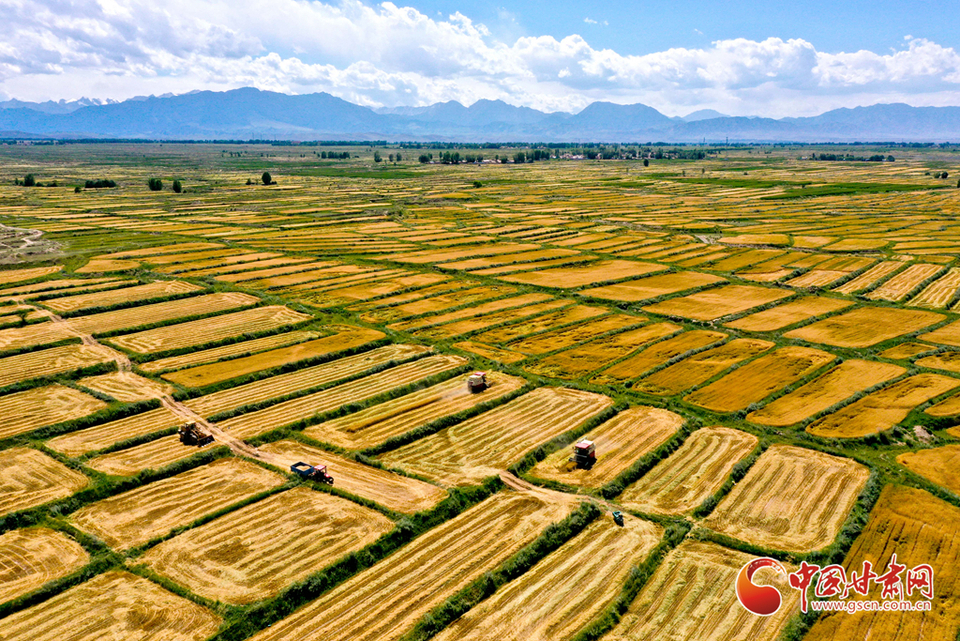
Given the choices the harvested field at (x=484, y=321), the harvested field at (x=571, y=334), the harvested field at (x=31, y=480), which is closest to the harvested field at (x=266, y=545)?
the harvested field at (x=31, y=480)

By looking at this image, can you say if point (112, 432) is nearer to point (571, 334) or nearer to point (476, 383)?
point (476, 383)

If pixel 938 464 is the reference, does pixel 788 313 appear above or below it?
above

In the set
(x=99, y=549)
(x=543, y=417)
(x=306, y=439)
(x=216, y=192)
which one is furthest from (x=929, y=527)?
(x=216, y=192)

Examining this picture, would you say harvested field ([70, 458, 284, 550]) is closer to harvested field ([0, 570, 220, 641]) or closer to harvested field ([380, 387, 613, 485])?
harvested field ([0, 570, 220, 641])

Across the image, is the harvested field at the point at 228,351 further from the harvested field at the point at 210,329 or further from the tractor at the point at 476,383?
the tractor at the point at 476,383

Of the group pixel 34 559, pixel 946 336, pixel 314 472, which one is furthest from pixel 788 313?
pixel 34 559

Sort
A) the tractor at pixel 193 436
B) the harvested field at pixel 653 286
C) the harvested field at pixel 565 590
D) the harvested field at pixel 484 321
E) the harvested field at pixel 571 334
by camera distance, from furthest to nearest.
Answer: the harvested field at pixel 653 286, the harvested field at pixel 484 321, the harvested field at pixel 571 334, the tractor at pixel 193 436, the harvested field at pixel 565 590

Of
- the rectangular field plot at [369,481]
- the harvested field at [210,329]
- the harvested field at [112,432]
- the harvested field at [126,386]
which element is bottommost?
the rectangular field plot at [369,481]
